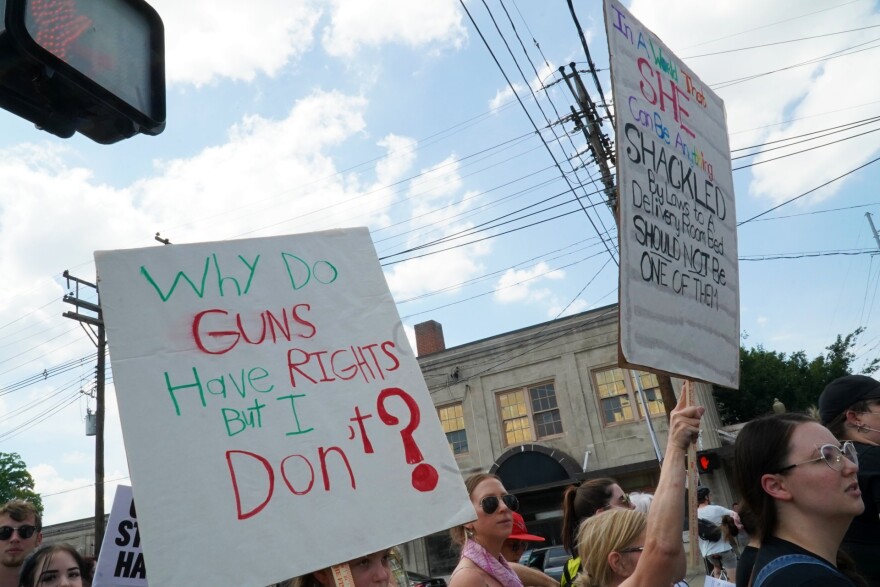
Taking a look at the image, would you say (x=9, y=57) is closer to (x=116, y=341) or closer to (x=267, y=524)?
(x=116, y=341)

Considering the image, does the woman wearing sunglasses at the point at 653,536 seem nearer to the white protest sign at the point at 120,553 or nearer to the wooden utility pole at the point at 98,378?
the white protest sign at the point at 120,553

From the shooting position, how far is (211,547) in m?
2.13

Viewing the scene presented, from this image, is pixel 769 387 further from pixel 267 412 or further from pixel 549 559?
pixel 267 412

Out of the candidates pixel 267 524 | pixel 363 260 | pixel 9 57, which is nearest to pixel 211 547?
pixel 267 524

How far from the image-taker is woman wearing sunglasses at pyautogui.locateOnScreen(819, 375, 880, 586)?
111 inches

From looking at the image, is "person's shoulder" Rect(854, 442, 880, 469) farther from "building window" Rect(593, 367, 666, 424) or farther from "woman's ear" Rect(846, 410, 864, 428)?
"building window" Rect(593, 367, 666, 424)

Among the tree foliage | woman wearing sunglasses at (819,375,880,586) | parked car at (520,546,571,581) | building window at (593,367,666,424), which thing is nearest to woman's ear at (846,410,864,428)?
woman wearing sunglasses at (819,375,880,586)

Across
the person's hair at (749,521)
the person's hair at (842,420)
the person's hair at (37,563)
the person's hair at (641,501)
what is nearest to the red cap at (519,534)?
the person's hair at (641,501)

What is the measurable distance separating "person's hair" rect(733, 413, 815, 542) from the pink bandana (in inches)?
56.5

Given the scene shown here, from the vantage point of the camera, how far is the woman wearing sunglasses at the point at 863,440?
9.26 ft

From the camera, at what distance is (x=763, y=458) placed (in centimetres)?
225

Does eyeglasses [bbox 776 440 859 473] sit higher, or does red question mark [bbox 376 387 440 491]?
red question mark [bbox 376 387 440 491]

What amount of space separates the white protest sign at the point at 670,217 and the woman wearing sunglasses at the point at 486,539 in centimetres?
127

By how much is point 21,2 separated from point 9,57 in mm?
158
